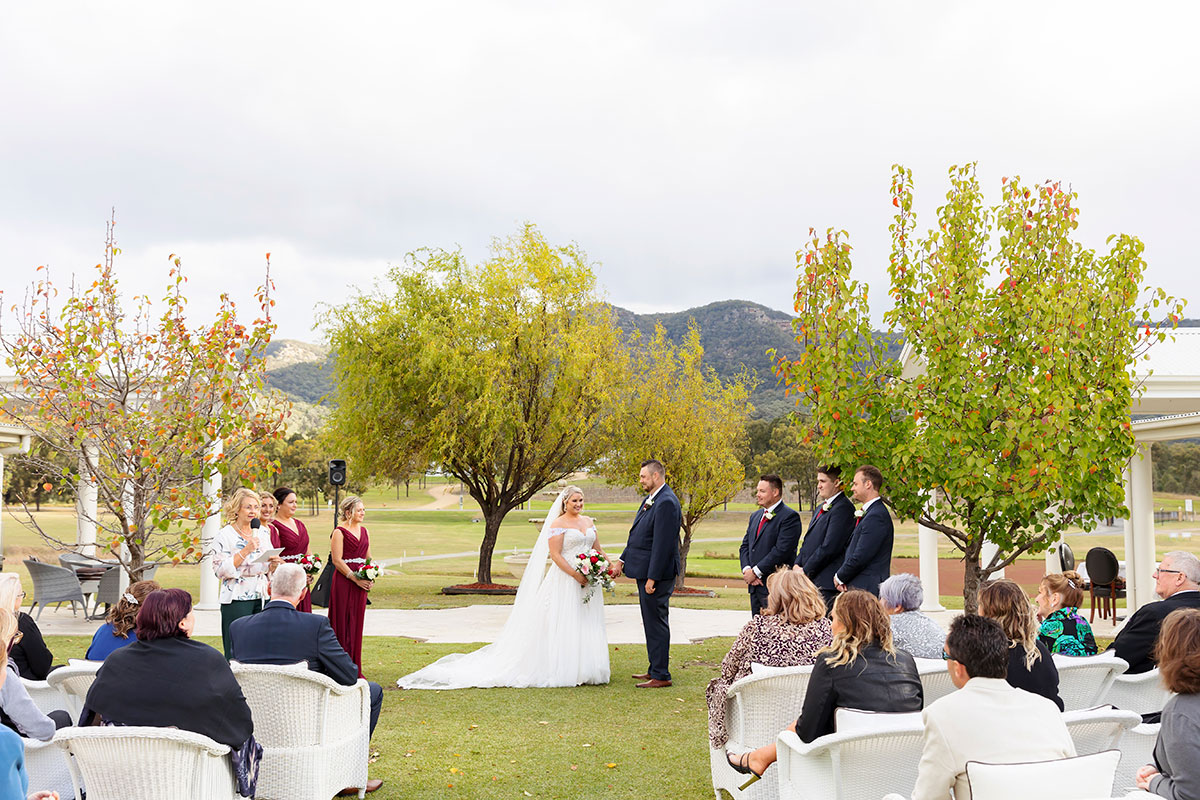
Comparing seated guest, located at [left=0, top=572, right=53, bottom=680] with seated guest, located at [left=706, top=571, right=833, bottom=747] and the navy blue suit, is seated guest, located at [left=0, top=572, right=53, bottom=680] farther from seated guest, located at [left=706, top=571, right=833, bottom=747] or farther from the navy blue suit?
seated guest, located at [left=706, top=571, right=833, bottom=747]

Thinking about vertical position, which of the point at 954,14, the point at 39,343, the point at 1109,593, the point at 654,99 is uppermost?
the point at 654,99

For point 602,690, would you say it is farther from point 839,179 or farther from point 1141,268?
point 839,179

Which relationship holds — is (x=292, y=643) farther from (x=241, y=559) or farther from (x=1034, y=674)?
(x=1034, y=674)

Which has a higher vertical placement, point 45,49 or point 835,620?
point 45,49

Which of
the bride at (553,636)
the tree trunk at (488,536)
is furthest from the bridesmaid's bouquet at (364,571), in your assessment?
the tree trunk at (488,536)

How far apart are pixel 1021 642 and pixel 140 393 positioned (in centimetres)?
879

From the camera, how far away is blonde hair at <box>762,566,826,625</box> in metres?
4.95

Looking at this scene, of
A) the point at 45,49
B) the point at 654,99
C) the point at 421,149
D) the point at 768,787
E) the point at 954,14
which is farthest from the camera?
the point at 654,99

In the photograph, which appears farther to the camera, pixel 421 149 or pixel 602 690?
pixel 421 149

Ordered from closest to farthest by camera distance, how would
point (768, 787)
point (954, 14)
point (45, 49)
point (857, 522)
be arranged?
1. point (768, 787)
2. point (857, 522)
3. point (954, 14)
4. point (45, 49)

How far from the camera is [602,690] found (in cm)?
866

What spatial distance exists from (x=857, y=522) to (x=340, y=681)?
14.4 ft

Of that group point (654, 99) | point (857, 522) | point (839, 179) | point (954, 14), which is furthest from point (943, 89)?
point (857, 522)

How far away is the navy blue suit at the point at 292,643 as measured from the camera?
16.5 feet
